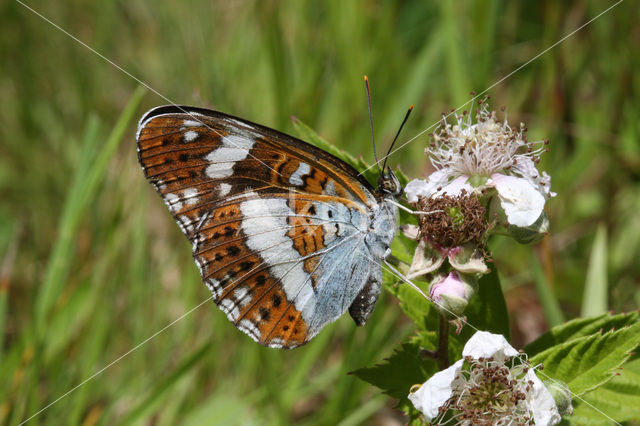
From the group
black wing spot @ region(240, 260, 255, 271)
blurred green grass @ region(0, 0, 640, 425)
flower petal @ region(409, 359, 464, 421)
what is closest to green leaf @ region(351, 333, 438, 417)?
flower petal @ region(409, 359, 464, 421)

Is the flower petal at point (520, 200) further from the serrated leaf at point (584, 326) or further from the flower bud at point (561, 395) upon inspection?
the flower bud at point (561, 395)

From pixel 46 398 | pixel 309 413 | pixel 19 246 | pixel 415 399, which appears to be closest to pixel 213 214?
pixel 415 399

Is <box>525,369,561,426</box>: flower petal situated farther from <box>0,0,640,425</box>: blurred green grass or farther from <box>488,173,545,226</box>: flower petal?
<box>0,0,640,425</box>: blurred green grass

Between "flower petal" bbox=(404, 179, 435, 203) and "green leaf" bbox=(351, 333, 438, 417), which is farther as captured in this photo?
"flower petal" bbox=(404, 179, 435, 203)

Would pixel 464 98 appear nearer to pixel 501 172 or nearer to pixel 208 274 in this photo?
pixel 501 172

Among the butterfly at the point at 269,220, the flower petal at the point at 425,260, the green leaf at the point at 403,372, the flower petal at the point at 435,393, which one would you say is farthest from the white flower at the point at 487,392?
the butterfly at the point at 269,220

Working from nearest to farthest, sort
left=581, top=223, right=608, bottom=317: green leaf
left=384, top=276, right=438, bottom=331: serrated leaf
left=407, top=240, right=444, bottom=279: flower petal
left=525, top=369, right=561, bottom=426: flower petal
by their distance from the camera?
left=525, top=369, right=561, bottom=426: flower petal, left=407, top=240, right=444, bottom=279: flower petal, left=384, top=276, right=438, bottom=331: serrated leaf, left=581, top=223, right=608, bottom=317: green leaf
